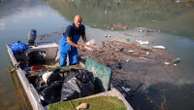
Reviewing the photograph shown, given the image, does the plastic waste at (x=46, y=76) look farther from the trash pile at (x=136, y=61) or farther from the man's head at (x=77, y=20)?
the trash pile at (x=136, y=61)

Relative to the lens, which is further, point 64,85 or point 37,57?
point 37,57

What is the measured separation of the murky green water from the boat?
0.70 metres

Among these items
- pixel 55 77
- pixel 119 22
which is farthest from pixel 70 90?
pixel 119 22

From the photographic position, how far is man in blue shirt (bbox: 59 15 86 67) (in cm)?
731

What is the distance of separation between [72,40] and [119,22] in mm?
6323

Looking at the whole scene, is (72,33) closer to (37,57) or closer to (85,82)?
(85,82)

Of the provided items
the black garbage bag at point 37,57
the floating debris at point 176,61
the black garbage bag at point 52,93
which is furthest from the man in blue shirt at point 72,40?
the floating debris at point 176,61

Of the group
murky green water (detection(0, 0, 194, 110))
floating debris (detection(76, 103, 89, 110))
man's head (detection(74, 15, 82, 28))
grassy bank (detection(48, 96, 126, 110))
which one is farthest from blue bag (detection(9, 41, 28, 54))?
floating debris (detection(76, 103, 89, 110))

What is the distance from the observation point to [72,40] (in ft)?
24.6

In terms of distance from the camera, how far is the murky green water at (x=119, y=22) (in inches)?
306

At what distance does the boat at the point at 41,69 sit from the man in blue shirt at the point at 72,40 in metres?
0.25

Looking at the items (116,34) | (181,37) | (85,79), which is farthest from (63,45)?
(181,37)

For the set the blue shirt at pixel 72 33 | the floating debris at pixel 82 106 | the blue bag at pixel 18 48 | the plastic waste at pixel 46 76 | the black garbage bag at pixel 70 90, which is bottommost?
the floating debris at pixel 82 106

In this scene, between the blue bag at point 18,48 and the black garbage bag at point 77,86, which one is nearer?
the black garbage bag at point 77,86
